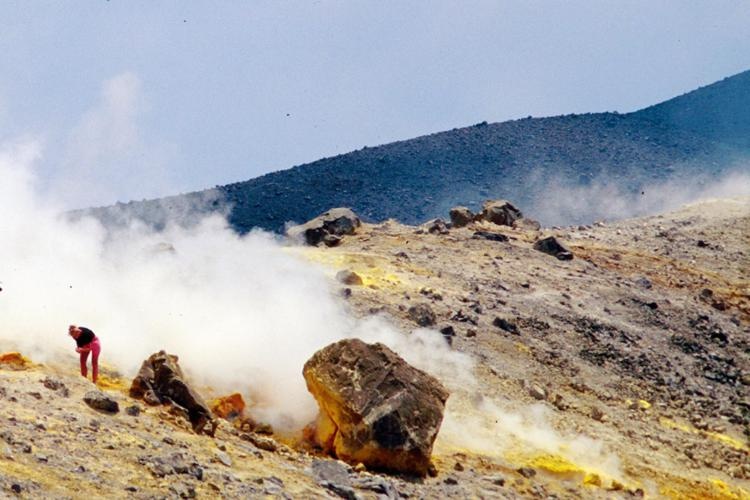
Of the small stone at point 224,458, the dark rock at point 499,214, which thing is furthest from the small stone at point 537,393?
the dark rock at point 499,214

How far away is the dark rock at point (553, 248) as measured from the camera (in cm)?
2672

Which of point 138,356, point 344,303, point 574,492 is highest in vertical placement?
point 344,303

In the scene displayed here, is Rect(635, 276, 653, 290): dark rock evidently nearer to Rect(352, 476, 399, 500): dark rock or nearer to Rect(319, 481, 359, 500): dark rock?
Rect(352, 476, 399, 500): dark rock

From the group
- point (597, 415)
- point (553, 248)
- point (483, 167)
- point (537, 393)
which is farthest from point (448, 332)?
point (483, 167)

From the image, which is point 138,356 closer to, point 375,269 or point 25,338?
point 25,338

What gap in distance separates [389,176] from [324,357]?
4144 centimetres

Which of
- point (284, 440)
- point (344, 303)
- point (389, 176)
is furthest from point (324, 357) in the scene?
point (389, 176)

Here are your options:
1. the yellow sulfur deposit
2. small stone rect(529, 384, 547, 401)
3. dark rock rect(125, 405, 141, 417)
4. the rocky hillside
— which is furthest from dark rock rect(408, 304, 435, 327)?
dark rock rect(125, 405, 141, 417)

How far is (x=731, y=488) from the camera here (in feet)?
50.4

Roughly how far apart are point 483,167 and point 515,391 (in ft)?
129

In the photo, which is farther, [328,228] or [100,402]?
[328,228]

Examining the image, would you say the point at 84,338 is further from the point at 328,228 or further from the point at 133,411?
the point at 328,228

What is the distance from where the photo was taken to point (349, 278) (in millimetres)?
21328

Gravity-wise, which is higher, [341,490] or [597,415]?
[597,415]
